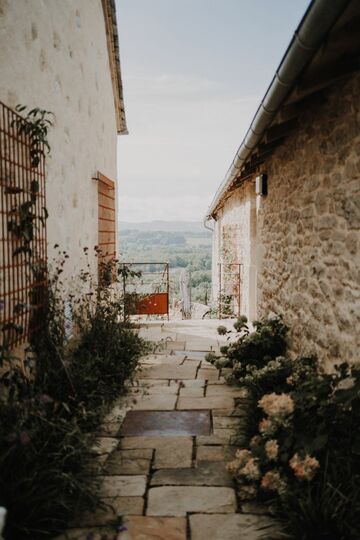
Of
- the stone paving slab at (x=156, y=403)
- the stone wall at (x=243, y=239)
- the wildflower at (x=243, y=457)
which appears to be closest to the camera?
the wildflower at (x=243, y=457)

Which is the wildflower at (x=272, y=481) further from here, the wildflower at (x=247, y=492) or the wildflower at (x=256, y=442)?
the wildflower at (x=256, y=442)

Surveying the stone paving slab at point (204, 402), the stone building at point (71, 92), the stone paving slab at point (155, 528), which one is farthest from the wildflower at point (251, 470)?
the stone building at point (71, 92)

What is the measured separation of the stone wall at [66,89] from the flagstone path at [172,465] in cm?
177

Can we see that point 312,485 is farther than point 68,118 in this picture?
No

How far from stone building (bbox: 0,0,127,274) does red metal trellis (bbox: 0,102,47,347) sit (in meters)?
0.29

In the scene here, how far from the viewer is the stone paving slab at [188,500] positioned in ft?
7.86

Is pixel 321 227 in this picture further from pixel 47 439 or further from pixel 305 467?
pixel 47 439

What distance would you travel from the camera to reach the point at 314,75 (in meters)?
2.93

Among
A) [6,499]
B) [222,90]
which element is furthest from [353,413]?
[222,90]

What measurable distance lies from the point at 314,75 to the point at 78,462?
2.82 m

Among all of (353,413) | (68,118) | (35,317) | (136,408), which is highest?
(68,118)

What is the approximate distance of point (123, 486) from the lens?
2633mm

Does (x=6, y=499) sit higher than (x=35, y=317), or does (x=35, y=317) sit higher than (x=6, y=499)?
(x=35, y=317)

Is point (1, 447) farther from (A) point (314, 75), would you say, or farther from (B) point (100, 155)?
(B) point (100, 155)
